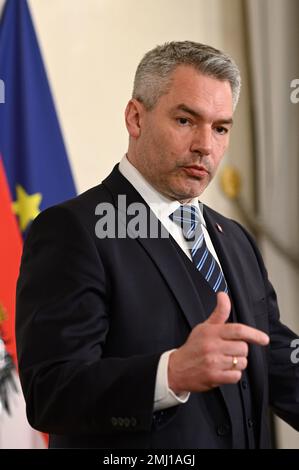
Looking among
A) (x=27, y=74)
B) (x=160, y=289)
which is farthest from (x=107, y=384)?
(x=27, y=74)

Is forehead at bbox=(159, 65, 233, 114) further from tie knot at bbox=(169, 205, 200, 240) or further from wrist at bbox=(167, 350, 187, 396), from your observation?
wrist at bbox=(167, 350, 187, 396)

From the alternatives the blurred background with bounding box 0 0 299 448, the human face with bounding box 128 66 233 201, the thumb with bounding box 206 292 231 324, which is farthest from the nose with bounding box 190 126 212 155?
the blurred background with bounding box 0 0 299 448

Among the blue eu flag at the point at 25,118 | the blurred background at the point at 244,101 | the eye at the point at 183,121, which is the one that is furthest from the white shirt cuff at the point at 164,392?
the blurred background at the point at 244,101

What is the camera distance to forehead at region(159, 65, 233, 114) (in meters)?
1.66

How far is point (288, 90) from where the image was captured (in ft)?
11.1

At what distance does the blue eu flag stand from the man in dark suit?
1.17 meters

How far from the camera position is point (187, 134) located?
1673 millimetres

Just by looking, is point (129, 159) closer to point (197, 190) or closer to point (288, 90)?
point (197, 190)

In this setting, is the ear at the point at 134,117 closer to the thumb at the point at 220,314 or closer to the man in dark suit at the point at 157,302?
the man in dark suit at the point at 157,302

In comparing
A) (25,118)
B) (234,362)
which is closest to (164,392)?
(234,362)

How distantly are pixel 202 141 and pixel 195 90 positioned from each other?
0.11 m

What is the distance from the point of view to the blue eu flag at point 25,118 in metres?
2.87

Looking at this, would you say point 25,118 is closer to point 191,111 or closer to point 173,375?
point 191,111

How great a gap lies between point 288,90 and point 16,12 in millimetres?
1229
